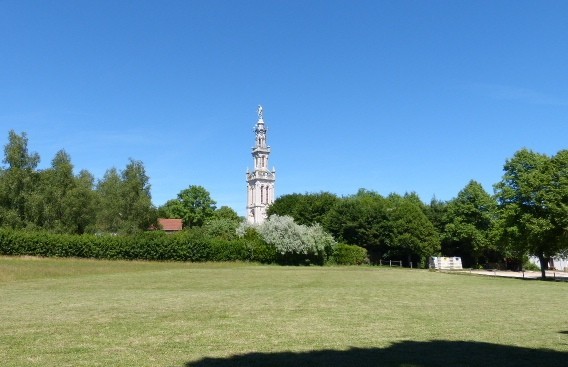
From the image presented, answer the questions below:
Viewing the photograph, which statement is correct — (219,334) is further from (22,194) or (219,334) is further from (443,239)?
(443,239)

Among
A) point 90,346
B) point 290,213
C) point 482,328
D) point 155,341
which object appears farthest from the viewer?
point 290,213

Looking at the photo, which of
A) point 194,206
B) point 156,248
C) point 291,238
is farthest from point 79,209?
point 194,206

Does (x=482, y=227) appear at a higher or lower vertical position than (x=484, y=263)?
higher

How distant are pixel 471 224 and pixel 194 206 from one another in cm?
6524

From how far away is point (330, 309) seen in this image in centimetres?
1856

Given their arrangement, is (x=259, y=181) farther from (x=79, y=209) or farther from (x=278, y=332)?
(x=278, y=332)

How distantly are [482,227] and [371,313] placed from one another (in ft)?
237

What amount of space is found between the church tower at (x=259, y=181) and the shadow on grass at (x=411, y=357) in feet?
443

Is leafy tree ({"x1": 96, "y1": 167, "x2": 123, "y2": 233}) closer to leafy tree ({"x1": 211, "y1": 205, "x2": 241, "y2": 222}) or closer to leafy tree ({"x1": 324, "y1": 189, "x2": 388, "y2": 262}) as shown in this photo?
leafy tree ({"x1": 324, "y1": 189, "x2": 388, "y2": 262})

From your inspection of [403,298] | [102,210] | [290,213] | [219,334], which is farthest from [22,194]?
[219,334]

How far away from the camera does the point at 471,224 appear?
8388 cm

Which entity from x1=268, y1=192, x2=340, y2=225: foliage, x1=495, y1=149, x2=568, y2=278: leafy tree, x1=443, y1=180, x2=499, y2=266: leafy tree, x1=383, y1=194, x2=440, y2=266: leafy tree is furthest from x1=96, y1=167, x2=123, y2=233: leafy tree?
x1=495, y1=149, x2=568, y2=278: leafy tree

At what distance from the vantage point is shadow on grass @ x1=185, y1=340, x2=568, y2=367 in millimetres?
9422

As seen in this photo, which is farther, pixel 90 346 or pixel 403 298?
pixel 403 298
